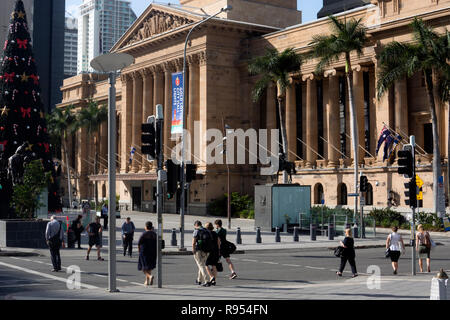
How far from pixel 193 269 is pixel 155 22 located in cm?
5186

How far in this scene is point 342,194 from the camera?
2165 inches

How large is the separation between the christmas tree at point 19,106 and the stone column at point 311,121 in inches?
987

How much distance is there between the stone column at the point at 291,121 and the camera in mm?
60062

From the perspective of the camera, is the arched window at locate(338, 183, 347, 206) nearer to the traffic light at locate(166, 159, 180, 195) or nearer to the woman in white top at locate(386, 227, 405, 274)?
the woman in white top at locate(386, 227, 405, 274)

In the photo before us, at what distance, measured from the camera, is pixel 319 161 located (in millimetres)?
56812

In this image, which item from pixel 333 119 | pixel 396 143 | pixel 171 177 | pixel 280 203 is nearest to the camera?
pixel 171 177

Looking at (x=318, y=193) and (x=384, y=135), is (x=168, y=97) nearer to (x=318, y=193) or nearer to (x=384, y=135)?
(x=318, y=193)

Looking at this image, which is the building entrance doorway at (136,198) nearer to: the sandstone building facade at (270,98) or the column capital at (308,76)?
the sandstone building facade at (270,98)

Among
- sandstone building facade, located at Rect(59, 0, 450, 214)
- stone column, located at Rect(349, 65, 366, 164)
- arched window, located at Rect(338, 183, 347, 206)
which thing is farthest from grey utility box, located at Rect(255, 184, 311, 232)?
stone column, located at Rect(349, 65, 366, 164)

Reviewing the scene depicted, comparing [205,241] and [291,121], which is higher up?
[291,121]

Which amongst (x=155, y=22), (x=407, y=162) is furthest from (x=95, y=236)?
(x=155, y=22)

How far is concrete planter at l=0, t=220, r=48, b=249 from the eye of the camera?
28.9 meters

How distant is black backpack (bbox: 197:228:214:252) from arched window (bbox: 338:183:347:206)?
38988 millimetres
